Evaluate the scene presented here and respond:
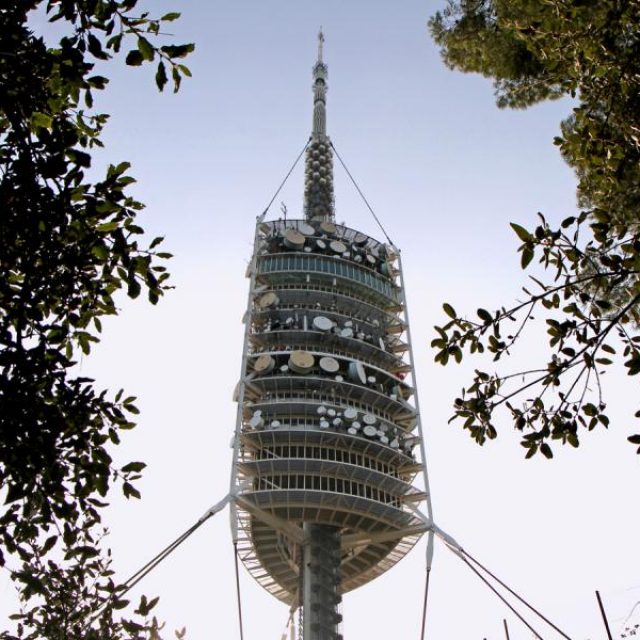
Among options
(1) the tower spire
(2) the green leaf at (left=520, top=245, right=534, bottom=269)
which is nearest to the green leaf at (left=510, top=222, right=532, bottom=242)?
(2) the green leaf at (left=520, top=245, right=534, bottom=269)

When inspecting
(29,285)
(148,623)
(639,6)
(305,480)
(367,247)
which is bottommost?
(148,623)

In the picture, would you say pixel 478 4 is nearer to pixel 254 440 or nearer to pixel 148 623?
pixel 148 623

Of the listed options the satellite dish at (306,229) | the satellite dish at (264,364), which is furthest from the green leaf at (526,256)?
the satellite dish at (306,229)

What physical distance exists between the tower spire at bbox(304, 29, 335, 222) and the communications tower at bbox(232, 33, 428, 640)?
6306 mm

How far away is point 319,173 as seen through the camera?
218 feet

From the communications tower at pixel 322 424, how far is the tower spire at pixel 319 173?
631 cm

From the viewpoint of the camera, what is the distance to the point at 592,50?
8.02 metres

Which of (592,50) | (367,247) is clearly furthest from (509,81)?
(367,247)

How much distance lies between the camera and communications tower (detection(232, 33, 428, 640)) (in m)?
43.9

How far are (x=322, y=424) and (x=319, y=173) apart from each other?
95.9 ft

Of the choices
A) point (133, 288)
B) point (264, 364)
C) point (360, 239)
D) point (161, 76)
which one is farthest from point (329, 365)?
point (161, 76)

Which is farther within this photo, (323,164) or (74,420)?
(323,164)

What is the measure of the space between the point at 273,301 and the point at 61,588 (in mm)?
41999

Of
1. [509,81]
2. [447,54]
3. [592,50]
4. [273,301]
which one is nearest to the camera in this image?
[592,50]
